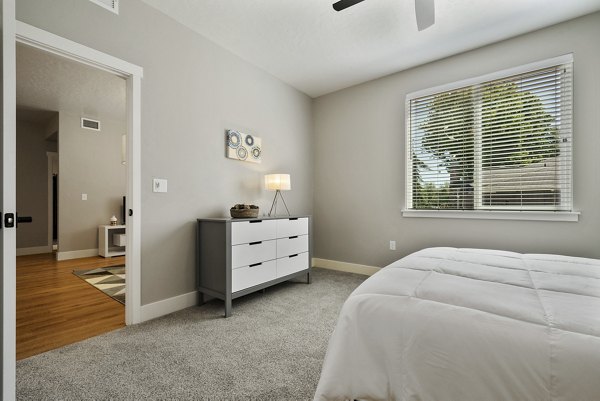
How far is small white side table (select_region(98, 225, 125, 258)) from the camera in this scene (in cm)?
508

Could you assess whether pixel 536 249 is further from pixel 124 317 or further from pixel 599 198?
pixel 124 317

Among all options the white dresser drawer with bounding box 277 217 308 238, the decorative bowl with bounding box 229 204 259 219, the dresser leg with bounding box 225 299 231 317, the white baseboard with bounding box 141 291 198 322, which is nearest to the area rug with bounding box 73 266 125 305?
the white baseboard with bounding box 141 291 198 322

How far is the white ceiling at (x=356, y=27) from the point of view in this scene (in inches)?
91.7

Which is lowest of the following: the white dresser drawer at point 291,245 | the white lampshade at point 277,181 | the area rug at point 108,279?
the area rug at point 108,279

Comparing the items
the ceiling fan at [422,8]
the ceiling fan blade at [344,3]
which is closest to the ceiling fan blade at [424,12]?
the ceiling fan at [422,8]

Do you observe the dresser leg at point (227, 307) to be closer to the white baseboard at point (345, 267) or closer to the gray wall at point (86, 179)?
the white baseboard at point (345, 267)

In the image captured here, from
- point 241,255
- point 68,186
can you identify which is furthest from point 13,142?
point 68,186

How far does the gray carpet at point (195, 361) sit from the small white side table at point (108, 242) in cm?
362

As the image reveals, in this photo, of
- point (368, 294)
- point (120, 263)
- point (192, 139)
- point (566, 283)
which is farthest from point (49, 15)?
point (120, 263)

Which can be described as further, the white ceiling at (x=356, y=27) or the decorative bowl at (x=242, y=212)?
the decorative bowl at (x=242, y=212)

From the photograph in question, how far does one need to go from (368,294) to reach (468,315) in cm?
36

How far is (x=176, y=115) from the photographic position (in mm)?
2553

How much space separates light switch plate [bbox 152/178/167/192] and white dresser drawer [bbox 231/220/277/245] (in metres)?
0.69

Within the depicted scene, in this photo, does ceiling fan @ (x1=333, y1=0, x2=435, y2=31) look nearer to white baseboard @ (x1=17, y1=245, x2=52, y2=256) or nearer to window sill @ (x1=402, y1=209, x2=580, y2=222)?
window sill @ (x1=402, y1=209, x2=580, y2=222)
